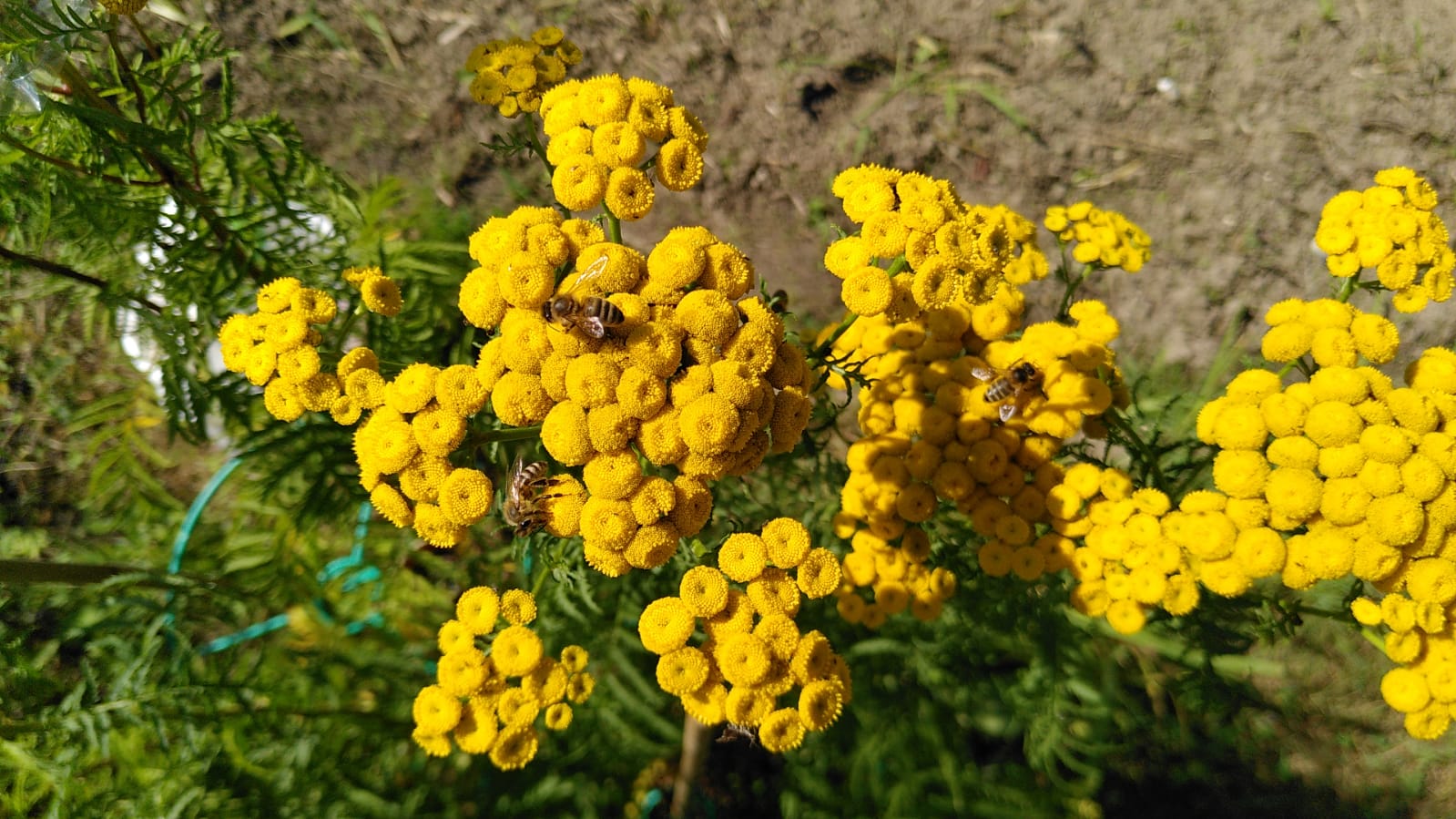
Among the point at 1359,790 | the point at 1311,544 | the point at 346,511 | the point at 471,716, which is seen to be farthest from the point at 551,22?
the point at 1359,790

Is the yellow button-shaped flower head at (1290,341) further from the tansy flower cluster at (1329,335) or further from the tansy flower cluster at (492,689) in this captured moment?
the tansy flower cluster at (492,689)

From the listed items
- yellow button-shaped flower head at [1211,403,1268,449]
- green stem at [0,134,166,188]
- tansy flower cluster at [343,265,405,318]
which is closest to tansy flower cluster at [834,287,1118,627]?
yellow button-shaped flower head at [1211,403,1268,449]

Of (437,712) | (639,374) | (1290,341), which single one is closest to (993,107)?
(1290,341)

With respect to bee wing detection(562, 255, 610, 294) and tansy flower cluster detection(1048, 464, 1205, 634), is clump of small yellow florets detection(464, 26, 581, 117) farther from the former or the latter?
tansy flower cluster detection(1048, 464, 1205, 634)

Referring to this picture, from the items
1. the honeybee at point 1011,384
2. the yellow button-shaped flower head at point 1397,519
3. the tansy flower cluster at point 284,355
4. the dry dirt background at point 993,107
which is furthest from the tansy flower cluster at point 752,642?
the dry dirt background at point 993,107

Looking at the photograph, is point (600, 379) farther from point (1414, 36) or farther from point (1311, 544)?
point (1414, 36)

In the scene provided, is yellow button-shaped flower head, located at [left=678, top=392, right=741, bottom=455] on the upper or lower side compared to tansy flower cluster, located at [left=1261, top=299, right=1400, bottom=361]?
lower
